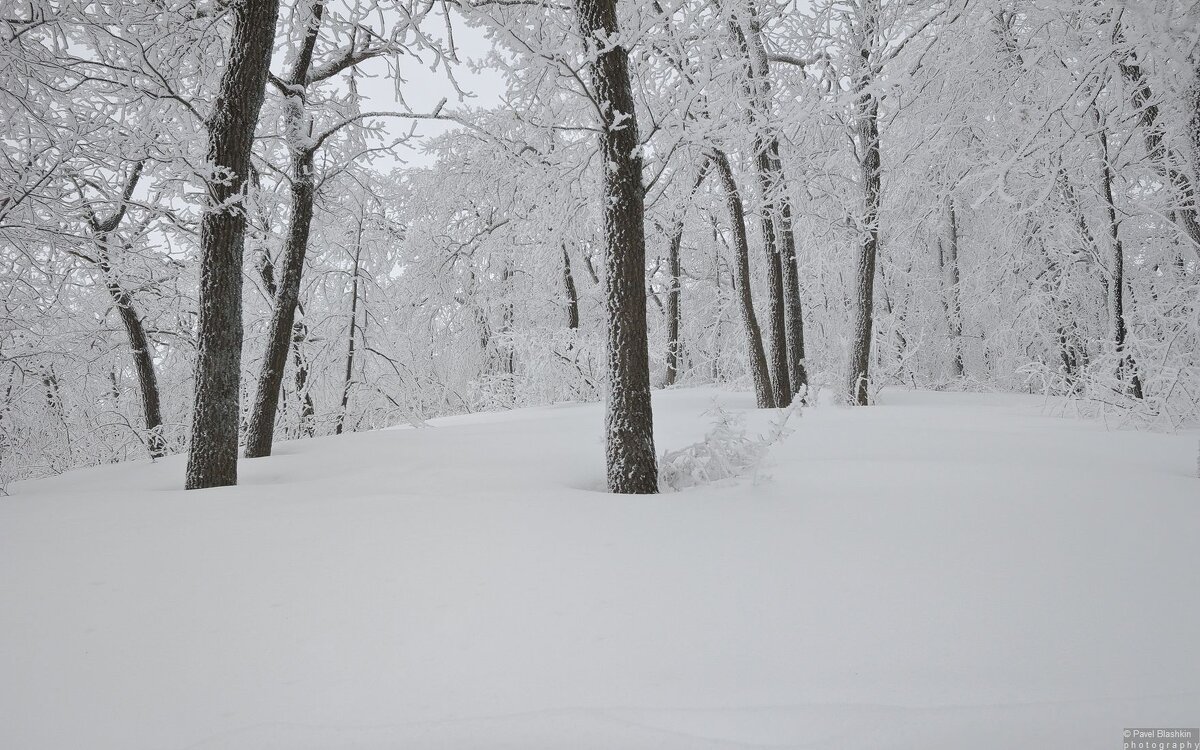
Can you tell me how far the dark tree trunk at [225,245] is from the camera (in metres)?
4.48

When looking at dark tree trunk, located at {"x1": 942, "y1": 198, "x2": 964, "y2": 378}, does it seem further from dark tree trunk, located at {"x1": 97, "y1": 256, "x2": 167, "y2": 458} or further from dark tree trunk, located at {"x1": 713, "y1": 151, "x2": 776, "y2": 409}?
dark tree trunk, located at {"x1": 97, "y1": 256, "x2": 167, "y2": 458}

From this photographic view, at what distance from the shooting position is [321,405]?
1373cm

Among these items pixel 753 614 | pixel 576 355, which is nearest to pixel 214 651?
pixel 753 614

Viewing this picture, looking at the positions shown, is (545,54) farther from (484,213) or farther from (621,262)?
(484,213)

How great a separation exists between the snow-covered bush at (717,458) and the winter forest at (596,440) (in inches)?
1.1

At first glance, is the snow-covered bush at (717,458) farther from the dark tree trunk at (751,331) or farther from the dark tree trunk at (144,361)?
the dark tree trunk at (144,361)

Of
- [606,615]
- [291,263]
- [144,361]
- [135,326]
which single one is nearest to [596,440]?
[291,263]

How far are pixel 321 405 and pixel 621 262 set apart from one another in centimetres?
1160

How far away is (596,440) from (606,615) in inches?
150

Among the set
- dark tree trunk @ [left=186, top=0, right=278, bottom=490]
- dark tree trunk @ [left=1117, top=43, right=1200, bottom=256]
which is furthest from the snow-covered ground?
dark tree trunk @ [left=1117, top=43, right=1200, bottom=256]

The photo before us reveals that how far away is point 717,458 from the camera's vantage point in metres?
4.16

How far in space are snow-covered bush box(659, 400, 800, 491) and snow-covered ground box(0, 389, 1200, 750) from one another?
0.97 ft

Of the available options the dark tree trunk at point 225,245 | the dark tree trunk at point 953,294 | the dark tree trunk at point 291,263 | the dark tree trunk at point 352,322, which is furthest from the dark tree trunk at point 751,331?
the dark tree trunk at point 953,294

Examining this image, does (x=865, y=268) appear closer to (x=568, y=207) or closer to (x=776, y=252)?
(x=776, y=252)
